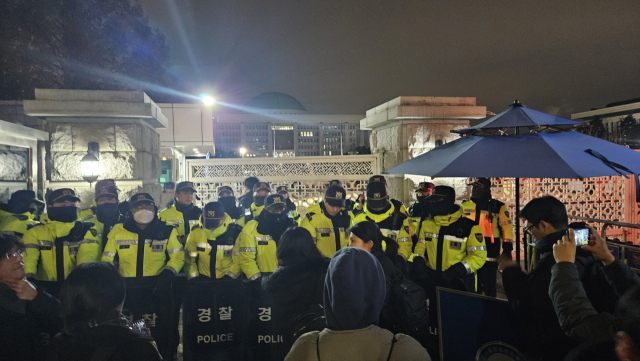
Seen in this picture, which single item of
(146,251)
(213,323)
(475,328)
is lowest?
(213,323)

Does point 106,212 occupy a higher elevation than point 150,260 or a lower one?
higher

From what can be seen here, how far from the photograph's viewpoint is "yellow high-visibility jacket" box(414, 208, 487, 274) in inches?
160

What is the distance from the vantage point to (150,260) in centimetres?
416

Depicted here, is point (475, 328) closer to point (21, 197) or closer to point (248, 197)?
point (248, 197)

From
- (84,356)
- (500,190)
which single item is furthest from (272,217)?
(500,190)

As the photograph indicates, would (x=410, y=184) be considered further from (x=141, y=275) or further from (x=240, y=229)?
(x=141, y=275)

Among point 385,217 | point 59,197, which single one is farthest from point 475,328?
point 59,197

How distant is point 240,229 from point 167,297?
113cm

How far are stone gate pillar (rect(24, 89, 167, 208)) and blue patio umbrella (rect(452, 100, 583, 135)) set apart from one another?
5.95 m

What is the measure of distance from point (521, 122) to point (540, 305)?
69.7 inches

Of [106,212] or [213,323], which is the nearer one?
[213,323]

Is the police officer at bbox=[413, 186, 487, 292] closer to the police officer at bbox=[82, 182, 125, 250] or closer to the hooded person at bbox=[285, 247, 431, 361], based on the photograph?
the hooded person at bbox=[285, 247, 431, 361]

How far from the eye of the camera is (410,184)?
7.61m

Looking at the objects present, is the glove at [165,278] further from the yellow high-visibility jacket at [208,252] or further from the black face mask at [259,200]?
the black face mask at [259,200]
